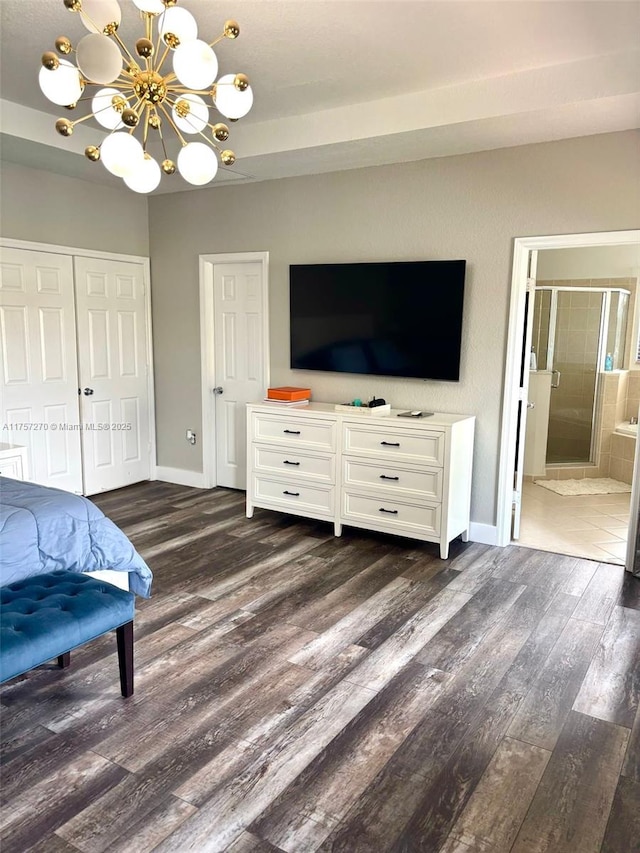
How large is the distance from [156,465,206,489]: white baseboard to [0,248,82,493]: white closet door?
0.87 meters

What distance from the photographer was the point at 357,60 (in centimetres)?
325

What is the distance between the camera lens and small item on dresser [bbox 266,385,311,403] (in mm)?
4734

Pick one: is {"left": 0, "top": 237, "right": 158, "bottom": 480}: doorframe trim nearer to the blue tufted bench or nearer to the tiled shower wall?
the blue tufted bench

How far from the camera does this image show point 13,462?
3.86 meters

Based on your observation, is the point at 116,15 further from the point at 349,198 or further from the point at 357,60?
the point at 349,198

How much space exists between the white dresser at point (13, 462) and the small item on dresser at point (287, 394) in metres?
1.78

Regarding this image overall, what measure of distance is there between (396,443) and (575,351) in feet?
10.8

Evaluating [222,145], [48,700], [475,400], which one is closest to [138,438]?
[222,145]

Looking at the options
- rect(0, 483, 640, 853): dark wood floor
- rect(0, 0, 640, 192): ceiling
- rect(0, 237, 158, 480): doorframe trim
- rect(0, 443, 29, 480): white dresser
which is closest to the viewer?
rect(0, 483, 640, 853): dark wood floor

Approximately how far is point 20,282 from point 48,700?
335 cm

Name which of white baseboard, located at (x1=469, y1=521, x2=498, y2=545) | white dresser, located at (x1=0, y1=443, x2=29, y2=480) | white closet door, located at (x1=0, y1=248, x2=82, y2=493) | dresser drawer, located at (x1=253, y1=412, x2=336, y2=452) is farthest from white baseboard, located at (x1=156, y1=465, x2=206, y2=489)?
white baseboard, located at (x1=469, y1=521, x2=498, y2=545)

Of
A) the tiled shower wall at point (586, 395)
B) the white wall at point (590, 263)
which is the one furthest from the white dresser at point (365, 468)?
the white wall at point (590, 263)

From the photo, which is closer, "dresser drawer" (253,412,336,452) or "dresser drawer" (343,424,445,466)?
"dresser drawer" (343,424,445,466)

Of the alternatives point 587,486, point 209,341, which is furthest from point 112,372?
point 587,486
